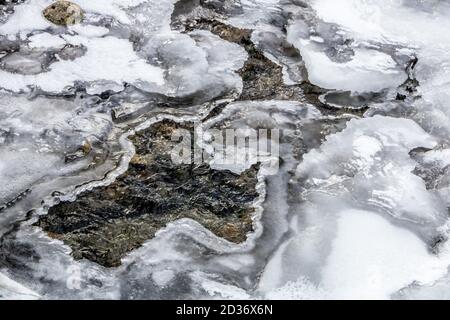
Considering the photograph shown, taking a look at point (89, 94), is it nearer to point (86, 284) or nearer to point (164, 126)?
point (164, 126)

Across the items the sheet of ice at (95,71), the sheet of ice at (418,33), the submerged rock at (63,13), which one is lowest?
the sheet of ice at (95,71)

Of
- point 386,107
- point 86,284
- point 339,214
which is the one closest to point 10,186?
point 86,284

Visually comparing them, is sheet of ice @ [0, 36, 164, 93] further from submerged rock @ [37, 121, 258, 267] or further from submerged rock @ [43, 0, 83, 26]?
submerged rock @ [37, 121, 258, 267]

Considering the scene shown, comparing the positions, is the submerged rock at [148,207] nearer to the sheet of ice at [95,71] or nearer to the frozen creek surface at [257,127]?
the frozen creek surface at [257,127]

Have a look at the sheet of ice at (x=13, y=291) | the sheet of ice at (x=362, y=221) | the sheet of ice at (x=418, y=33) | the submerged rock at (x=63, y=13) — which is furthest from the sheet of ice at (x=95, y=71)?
the sheet of ice at (x=13, y=291)

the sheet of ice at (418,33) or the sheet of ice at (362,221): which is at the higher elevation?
the sheet of ice at (418,33)

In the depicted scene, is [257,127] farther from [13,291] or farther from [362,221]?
[13,291]

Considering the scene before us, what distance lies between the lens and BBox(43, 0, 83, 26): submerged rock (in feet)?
16.0

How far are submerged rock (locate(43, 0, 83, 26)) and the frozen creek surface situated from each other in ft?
0.23

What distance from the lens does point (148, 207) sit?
3.42m

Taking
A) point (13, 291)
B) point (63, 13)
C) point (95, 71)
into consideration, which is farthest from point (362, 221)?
point (63, 13)

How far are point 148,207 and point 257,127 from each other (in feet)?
3.47

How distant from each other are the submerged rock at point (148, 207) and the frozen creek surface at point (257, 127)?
0.22ft

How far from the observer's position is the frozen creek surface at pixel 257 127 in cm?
306
